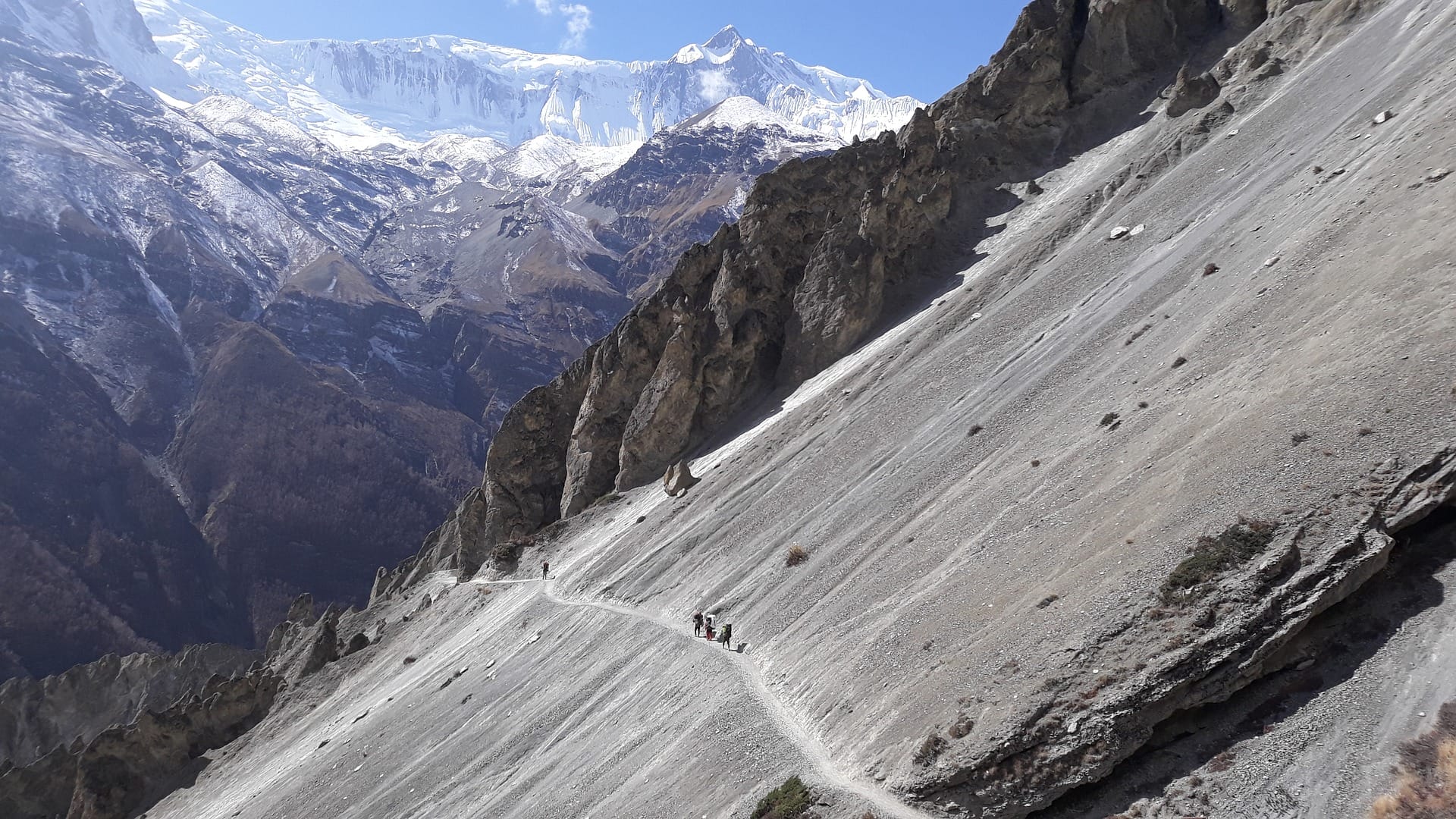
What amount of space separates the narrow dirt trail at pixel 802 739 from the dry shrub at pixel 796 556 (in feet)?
14.7

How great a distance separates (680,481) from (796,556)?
56.3ft

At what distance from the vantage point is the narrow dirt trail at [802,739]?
18703 mm

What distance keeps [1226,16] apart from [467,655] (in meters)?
66.0

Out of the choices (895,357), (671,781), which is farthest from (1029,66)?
(671,781)

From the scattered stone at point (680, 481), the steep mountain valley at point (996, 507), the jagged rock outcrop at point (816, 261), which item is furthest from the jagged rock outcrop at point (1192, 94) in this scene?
the scattered stone at point (680, 481)

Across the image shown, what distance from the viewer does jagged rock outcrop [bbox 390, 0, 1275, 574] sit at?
58656mm

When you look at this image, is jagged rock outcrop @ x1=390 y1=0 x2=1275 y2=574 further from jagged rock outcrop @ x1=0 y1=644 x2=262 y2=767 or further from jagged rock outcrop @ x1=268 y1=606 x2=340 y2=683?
jagged rock outcrop @ x1=0 y1=644 x2=262 y2=767

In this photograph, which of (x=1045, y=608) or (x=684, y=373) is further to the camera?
(x=684, y=373)

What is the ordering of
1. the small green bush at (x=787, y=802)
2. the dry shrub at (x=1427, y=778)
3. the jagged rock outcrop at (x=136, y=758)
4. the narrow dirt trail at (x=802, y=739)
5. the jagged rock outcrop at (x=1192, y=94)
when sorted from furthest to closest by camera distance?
the jagged rock outcrop at (x=136, y=758)
the jagged rock outcrop at (x=1192, y=94)
the small green bush at (x=787, y=802)
the narrow dirt trail at (x=802, y=739)
the dry shrub at (x=1427, y=778)

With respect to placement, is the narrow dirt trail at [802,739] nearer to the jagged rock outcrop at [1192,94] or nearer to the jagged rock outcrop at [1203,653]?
the jagged rock outcrop at [1203,653]

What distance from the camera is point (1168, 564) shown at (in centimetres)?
1942

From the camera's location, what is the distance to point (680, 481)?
50.3 m

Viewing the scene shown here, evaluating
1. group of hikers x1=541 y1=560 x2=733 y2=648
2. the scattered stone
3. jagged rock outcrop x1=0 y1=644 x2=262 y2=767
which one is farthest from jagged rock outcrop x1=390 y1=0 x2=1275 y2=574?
jagged rock outcrop x1=0 y1=644 x2=262 y2=767

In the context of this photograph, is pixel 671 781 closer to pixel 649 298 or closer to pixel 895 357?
pixel 895 357
